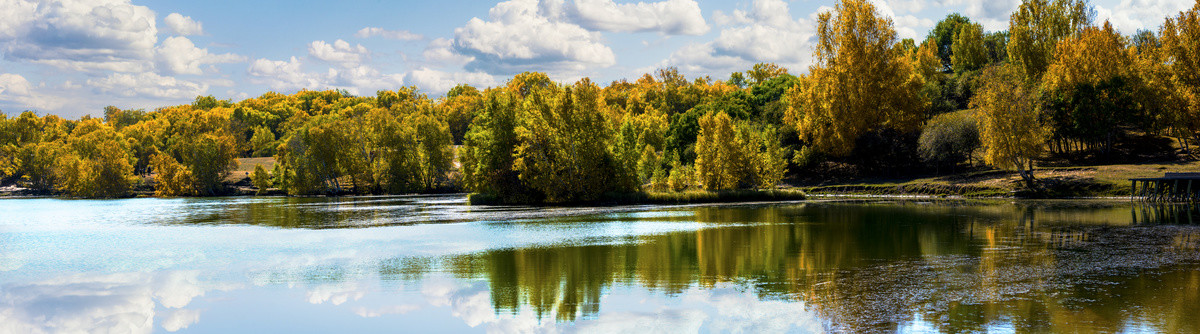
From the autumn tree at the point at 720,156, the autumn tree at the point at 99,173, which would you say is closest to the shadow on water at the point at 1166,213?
the autumn tree at the point at 720,156

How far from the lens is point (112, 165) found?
99562 mm

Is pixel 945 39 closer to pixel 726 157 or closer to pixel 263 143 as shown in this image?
pixel 726 157

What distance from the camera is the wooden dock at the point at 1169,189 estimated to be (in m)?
42.7

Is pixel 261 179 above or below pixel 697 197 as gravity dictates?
above

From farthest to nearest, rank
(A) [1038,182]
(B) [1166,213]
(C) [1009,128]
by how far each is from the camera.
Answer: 1. (A) [1038,182]
2. (C) [1009,128]
3. (B) [1166,213]

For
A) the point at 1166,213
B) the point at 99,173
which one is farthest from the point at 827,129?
the point at 99,173

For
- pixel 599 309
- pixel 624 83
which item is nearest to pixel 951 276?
pixel 599 309

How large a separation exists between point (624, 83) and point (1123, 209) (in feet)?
517

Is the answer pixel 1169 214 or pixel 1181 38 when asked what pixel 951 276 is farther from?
pixel 1181 38

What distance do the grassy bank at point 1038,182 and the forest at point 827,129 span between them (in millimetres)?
1541

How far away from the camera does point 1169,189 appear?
148 feet

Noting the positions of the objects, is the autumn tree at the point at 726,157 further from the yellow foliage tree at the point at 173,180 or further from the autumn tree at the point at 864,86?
the yellow foliage tree at the point at 173,180

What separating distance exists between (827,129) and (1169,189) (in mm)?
26548

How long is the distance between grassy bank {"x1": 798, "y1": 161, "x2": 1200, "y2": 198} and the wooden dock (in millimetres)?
1161
